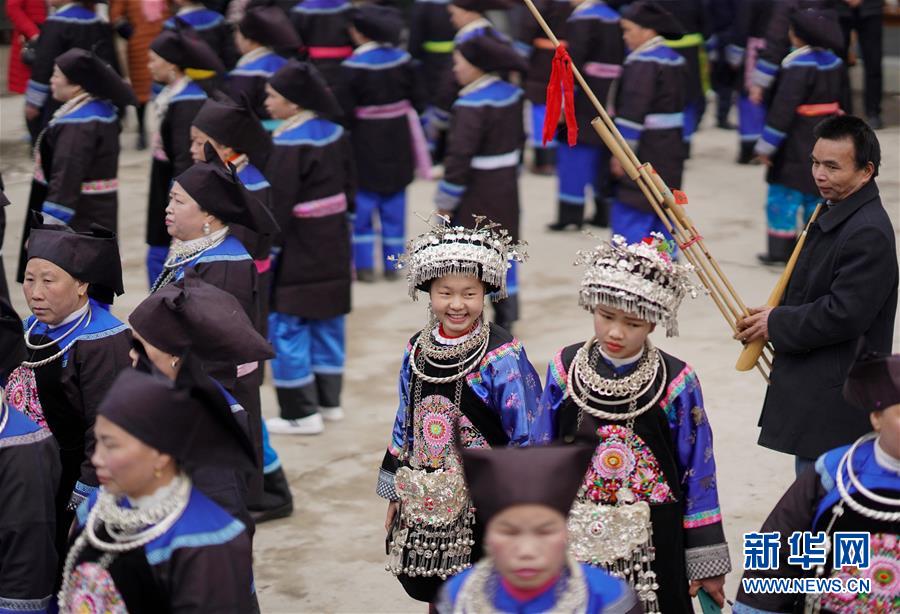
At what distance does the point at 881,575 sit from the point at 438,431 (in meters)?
1.56

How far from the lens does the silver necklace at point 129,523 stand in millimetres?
3473

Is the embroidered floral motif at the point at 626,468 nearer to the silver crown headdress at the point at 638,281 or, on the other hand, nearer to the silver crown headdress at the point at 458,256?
the silver crown headdress at the point at 638,281

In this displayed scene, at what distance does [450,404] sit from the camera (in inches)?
190

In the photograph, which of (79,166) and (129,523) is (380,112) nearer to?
(79,166)

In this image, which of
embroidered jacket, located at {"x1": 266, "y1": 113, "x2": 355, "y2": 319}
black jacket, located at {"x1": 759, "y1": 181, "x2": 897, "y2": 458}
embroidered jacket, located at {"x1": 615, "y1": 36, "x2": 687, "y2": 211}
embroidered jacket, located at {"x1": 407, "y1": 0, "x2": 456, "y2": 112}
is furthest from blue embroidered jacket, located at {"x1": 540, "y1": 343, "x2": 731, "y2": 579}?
embroidered jacket, located at {"x1": 407, "y1": 0, "x2": 456, "y2": 112}

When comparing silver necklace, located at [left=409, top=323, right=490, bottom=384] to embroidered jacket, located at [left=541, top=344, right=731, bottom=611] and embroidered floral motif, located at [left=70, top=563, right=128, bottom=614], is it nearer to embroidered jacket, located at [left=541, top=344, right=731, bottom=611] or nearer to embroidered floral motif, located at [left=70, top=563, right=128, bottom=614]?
embroidered jacket, located at [left=541, top=344, right=731, bottom=611]

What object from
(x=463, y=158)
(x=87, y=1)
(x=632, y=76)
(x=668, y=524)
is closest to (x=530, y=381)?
(x=668, y=524)

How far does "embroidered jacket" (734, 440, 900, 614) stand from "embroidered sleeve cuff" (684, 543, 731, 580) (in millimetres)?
438

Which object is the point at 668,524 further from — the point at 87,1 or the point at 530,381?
the point at 87,1

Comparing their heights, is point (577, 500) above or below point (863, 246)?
below

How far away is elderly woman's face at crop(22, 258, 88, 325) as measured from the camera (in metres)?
4.96

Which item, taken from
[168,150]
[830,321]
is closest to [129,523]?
[830,321]

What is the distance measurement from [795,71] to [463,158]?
8.32 feet

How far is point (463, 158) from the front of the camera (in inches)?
336
